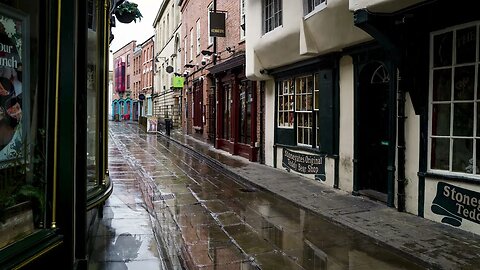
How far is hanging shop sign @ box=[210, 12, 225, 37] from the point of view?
1692 centimetres

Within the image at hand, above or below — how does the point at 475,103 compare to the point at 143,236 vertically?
above

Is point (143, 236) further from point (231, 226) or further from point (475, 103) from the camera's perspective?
point (475, 103)

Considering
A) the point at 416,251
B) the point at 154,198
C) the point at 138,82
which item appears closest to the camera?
the point at 416,251

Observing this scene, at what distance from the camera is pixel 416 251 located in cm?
497

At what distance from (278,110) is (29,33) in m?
9.39

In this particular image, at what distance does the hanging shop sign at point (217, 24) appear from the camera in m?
16.9

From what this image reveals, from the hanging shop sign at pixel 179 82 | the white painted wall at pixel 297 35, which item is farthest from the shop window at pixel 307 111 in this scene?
the hanging shop sign at pixel 179 82

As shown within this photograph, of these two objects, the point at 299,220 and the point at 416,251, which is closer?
the point at 416,251

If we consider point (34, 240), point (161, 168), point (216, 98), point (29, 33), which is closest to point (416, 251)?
point (34, 240)

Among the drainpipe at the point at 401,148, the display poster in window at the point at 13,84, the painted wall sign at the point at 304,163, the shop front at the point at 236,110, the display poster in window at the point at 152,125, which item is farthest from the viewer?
the display poster in window at the point at 152,125

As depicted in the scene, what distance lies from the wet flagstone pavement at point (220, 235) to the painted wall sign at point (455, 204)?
1.38m

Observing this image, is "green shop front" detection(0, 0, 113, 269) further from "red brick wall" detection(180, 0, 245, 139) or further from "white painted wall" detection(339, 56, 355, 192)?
"red brick wall" detection(180, 0, 245, 139)

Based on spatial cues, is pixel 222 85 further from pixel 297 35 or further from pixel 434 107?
pixel 434 107

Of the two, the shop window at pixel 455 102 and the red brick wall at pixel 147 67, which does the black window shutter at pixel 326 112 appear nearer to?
the shop window at pixel 455 102
